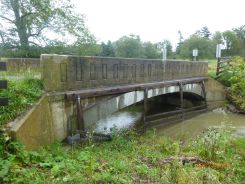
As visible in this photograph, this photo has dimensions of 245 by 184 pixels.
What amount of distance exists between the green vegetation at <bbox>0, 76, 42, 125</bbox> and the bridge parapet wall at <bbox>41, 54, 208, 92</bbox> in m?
0.36

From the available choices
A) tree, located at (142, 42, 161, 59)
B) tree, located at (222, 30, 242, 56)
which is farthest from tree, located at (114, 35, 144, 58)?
tree, located at (222, 30, 242, 56)

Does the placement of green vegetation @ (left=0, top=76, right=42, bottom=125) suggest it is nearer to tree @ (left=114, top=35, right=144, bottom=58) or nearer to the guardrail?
the guardrail

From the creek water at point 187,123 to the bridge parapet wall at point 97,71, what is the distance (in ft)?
7.21

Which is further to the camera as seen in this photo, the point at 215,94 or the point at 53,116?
the point at 215,94

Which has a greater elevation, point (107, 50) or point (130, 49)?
point (130, 49)

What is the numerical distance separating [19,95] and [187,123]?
30.4ft

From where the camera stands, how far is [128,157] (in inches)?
245

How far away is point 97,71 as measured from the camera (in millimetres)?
8547

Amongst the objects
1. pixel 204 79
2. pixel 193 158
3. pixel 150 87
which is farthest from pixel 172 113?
pixel 193 158

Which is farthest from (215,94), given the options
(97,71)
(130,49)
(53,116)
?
(130,49)

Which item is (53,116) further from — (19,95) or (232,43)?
(232,43)

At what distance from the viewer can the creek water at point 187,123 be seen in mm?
11341

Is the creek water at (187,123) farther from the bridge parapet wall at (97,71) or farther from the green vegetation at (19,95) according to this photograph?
the green vegetation at (19,95)

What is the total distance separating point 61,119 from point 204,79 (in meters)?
11.4
